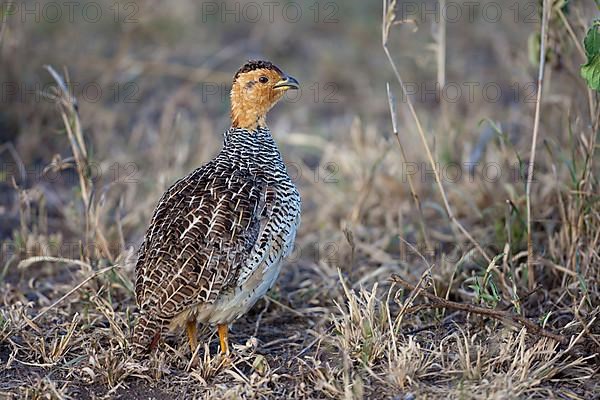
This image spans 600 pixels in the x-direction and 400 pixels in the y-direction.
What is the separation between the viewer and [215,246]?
4.17 meters

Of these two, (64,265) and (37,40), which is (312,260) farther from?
(37,40)

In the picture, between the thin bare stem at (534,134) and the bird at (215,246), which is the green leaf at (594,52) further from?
the bird at (215,246)

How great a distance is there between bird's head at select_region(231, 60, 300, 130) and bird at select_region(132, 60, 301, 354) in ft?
0.84

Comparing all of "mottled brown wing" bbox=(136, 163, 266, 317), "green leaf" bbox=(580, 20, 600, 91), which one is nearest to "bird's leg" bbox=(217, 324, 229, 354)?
"mottled brown wing" bbox=(136, 163, 266, 317)

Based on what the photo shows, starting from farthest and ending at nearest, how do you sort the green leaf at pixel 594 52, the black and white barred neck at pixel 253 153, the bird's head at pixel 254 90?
the bird's head at pixel 254 90, the black and white barred neck at pixel 253 153, the green leaf at pixel 594 52

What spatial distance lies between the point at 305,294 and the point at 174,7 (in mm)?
5440

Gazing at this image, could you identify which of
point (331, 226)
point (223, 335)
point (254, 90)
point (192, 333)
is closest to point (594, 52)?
point (254, 90)

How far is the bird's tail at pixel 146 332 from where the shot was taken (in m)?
4.02

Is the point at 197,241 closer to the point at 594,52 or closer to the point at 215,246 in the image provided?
the point at 215,246

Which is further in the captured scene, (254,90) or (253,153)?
(254,90)

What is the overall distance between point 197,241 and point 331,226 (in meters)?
2.14

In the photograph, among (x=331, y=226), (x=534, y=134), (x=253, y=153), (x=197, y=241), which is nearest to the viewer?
(x=197, y=241)

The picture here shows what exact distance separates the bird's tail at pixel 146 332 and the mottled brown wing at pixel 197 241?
0.05m

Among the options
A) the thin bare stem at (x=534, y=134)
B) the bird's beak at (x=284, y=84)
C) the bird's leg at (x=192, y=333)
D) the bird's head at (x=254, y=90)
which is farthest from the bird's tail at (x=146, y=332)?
the thin bare stem at (x=534, y=134)
